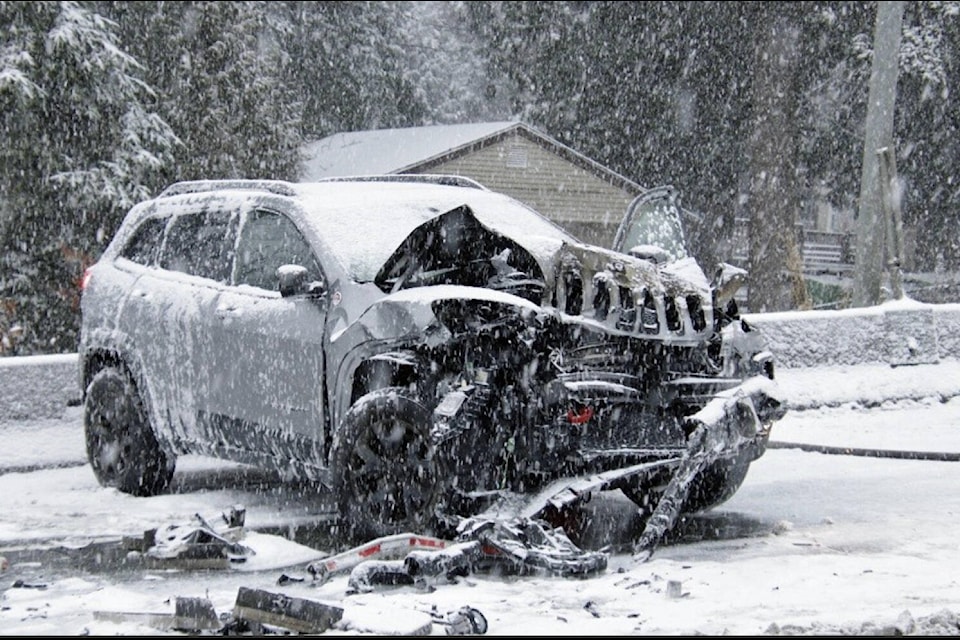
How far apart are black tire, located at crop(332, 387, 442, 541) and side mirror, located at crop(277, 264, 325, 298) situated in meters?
0.82

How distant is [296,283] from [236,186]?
1641 millimetres

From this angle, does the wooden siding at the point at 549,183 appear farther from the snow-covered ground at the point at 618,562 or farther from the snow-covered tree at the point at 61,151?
the snow-covered ground at the point at 618,562

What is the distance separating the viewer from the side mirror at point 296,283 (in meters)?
7.48

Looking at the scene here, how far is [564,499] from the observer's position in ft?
22.6

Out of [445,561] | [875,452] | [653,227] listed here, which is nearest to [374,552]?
[445,561]

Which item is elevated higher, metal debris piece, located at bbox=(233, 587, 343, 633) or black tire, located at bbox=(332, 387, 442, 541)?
black tire, located at bbox=(332, 387, 442, 541)

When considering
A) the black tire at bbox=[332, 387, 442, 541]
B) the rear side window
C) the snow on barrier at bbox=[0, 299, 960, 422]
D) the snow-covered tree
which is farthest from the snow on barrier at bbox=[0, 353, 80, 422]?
the snow-covered tree

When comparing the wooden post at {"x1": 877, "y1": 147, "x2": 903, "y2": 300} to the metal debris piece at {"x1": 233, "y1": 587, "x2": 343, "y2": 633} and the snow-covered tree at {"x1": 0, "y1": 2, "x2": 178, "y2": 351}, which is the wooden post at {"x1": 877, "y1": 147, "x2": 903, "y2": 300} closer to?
the metal debris piece at {"x1": 233, "y1": 587, "x2": 343, "y2": 633}

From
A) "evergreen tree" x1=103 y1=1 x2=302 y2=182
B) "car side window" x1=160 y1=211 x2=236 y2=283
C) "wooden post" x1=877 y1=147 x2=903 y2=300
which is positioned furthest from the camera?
"evergreen tree" x1=103 y1=1 x2=302 y2=182

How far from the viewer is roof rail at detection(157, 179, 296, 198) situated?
27.6 feet

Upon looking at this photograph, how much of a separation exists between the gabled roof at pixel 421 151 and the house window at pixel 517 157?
345 mm

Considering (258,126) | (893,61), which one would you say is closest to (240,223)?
(893,61)

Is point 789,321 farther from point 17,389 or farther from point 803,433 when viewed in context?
point 17,389

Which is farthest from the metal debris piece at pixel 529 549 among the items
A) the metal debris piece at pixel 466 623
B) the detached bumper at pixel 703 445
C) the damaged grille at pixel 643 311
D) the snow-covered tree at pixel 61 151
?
the snow-covered tree at pixel 61 151
